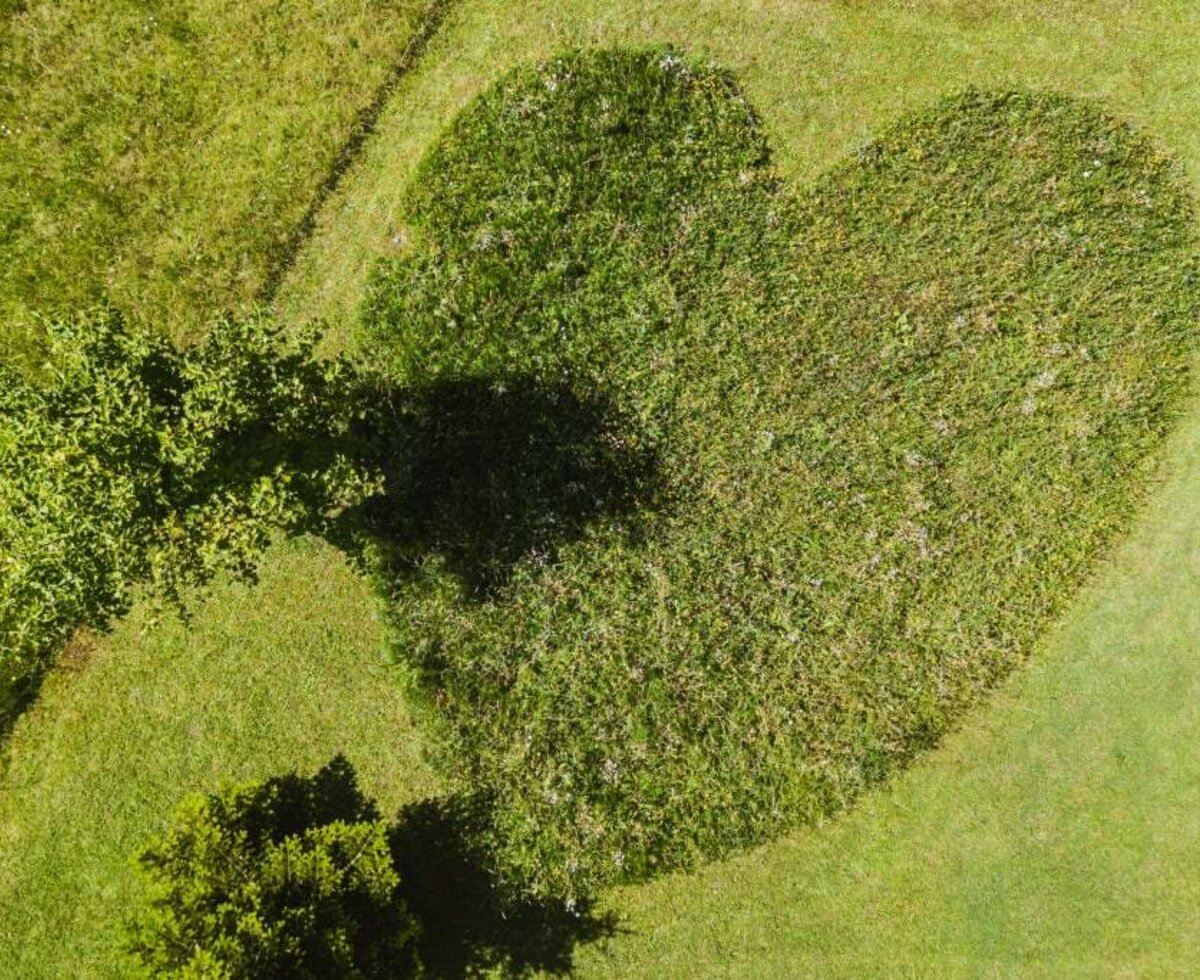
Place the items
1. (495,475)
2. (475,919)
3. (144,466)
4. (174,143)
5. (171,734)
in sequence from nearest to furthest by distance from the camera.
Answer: (144,466) → (475,919) → (495,475) → (171,734) → (174,143)

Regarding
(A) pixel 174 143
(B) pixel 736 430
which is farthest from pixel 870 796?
(A) pixel 174 143

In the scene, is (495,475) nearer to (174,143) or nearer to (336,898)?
(336,898)

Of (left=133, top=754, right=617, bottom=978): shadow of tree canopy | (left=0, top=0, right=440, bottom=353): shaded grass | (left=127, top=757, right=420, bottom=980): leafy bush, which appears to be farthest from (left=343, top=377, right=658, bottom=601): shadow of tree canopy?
(left=0, top=0, right=440, bottom=353): shaded grass

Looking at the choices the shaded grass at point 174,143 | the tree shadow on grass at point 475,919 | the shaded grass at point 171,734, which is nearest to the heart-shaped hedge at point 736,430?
the tree shadow on grass at point 475,919

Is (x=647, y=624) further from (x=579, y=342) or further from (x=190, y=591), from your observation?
(x=190, y=591)

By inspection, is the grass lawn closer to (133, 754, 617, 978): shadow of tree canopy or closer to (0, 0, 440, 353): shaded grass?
(133, 754, 617, 978): shadow of tree canopy

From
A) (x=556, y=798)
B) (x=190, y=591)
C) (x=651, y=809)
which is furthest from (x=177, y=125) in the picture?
(x=651, y=809)
